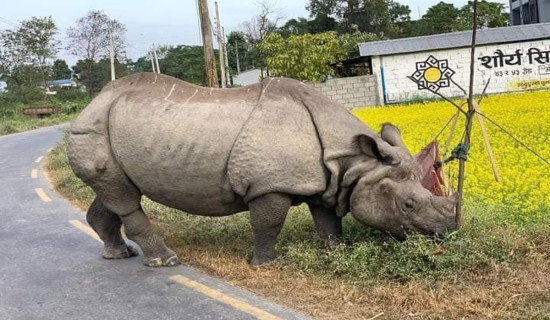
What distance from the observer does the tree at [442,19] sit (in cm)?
6242

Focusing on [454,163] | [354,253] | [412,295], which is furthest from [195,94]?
[454,163]

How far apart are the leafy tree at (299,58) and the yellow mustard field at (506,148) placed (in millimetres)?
8067

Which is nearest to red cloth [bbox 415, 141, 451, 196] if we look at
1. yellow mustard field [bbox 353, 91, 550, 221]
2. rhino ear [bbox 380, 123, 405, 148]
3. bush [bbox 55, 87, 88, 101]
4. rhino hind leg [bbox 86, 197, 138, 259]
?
rhino ear [bbox 380, 123, 405, 148]

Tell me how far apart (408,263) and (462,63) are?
20.4m

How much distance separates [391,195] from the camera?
214 inches

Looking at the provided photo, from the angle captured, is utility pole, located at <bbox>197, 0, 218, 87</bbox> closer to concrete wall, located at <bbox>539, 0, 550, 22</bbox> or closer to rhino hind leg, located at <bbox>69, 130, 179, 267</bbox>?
rhino hind leg, located at <bbox>69, 130, 179, 267</bbox>

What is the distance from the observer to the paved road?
4.98 metres

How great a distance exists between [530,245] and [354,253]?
1393mm

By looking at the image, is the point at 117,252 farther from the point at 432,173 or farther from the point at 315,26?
the point at 315,26

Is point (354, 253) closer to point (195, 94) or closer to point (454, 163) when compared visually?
point (195, 94)

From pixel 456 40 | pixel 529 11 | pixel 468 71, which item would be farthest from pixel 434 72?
pixel 529 11

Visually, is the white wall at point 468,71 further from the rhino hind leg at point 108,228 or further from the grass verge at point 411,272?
the rhino hind leg at point 108,228

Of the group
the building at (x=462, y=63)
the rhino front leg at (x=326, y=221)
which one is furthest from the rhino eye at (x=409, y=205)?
the building at (x=462, y=63)

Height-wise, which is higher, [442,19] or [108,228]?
[442,19]
